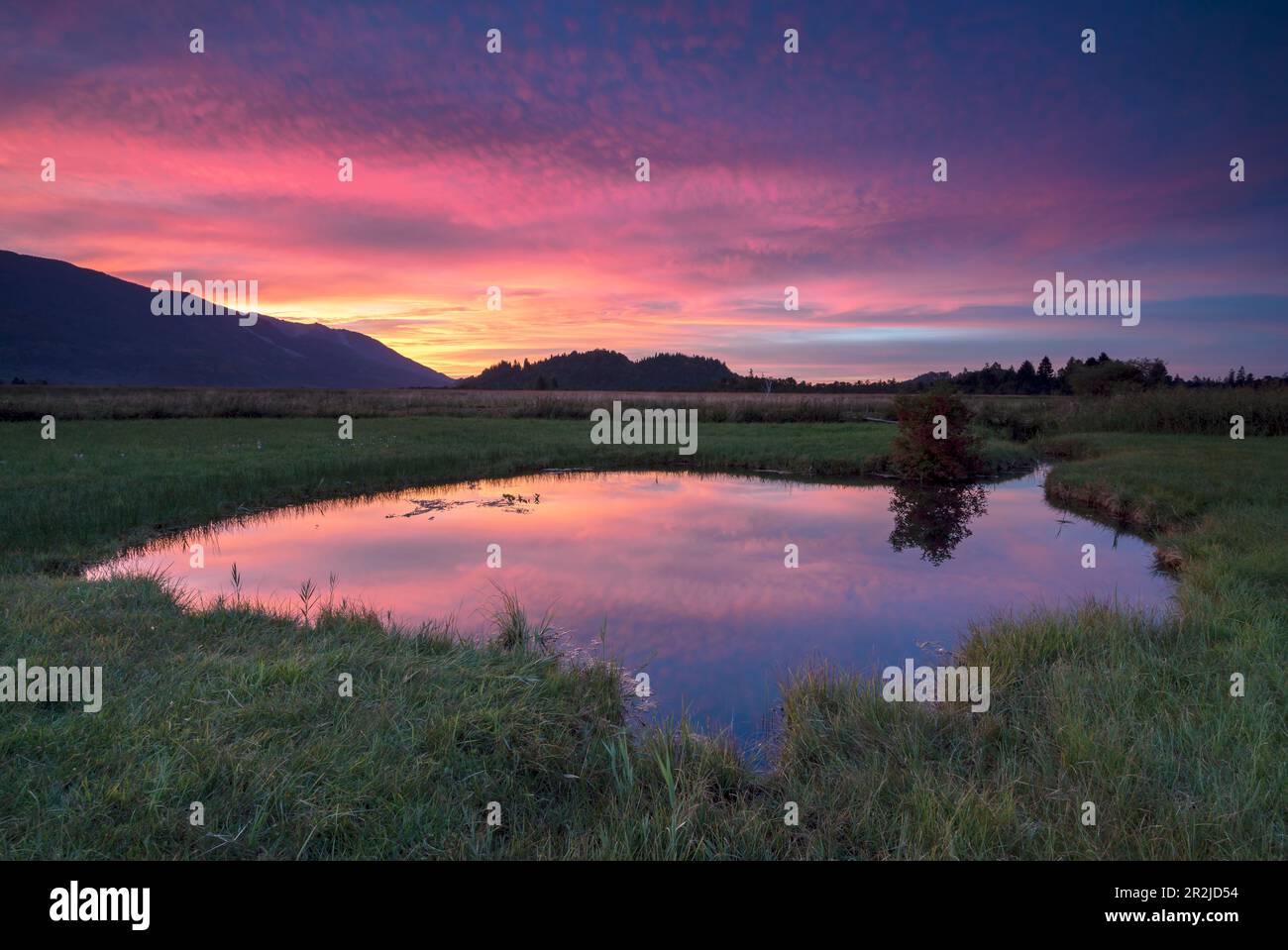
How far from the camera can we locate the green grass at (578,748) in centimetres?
367

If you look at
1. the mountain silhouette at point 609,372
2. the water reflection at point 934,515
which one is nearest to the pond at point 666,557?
the water reflection at point 934,515

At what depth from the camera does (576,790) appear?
461cm

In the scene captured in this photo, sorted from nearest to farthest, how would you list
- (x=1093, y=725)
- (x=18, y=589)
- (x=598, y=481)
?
(x=1093, y=725), (x=18, y=589), (x=598, y=481)

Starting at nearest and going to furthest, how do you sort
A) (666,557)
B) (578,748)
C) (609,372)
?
(578,748) < (666,557) < (609,372)

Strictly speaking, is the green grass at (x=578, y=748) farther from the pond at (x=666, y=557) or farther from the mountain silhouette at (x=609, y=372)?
the mountain silhouette at (x=609, y=372)

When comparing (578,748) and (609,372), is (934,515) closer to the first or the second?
(578,748)

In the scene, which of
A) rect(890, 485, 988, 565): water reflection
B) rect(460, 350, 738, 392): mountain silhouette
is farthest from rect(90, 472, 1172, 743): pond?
rect(460, 350, 738, 392): mountain silhouette

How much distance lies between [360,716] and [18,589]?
222 inches

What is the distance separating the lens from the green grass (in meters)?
3.67

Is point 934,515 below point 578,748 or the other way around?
the other way around

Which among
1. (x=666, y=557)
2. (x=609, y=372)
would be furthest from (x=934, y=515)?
(x=609, y=372)

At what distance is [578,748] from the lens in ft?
16.8
